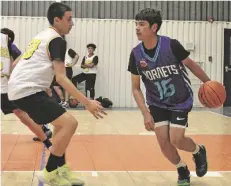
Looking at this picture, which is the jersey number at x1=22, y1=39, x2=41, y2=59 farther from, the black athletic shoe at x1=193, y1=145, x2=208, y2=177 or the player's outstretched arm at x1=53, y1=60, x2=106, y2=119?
the black athletic shoe at x1=193, y1=145, x2=208, y2=177

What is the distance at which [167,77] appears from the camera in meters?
3.82

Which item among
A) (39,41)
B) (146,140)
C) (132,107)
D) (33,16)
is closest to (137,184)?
(39,41)

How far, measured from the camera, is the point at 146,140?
6.57 m

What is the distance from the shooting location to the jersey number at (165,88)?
3830 millimetres

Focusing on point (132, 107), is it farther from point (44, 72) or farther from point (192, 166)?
point (44, 72)

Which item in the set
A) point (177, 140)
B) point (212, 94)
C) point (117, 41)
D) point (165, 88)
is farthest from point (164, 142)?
point (117, 41)

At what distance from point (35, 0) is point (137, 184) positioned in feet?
33.3

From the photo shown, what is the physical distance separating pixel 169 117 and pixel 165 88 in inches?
10.6

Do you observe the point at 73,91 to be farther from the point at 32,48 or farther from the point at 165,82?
the point at 165,82

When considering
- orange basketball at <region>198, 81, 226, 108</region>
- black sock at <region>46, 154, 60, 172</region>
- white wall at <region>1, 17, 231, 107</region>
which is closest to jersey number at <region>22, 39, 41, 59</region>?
black sock at <region>46, 154, 60, 172</region>

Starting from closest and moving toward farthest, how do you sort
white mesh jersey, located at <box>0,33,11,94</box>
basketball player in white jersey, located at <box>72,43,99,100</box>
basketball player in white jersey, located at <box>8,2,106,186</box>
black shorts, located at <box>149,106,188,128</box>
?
1. basketball player in white jersey, located at <box>8,2,106,186</box>
2. black shorts, located at <box>149,106,188,128</box>
3. white mesh jersey, located at <box>0,33,11,94</box>
4. basketball player in white jersey, located at <box>72,43,99,100</box>

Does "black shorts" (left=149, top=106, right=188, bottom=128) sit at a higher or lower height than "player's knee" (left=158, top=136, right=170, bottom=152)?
higher

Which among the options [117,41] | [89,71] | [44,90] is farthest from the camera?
[117,41]

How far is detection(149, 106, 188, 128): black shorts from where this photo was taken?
378 centimetres
